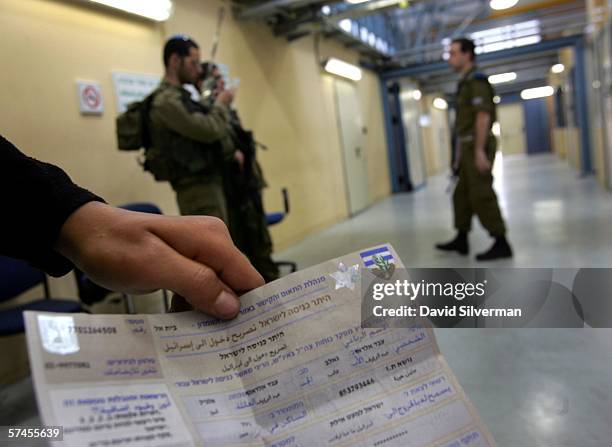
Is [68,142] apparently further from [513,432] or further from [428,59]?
[428,59]

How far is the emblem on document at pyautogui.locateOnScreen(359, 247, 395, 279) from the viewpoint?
39 centimetres

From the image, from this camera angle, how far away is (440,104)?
13.5 meters

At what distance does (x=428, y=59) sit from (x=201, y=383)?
27.4 feet

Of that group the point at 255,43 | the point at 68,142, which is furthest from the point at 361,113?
the point at 68,142

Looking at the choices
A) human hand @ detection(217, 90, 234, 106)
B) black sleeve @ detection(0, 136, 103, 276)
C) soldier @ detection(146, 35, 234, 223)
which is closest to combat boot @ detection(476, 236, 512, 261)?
soldier @ detection(146, 35, 234, 223)

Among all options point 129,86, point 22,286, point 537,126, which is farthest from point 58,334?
point 537,126

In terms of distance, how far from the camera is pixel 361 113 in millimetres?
6531

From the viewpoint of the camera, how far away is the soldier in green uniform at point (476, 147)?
2.78 meters

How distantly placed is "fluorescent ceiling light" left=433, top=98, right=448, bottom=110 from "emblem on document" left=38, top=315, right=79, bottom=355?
13.3 meters

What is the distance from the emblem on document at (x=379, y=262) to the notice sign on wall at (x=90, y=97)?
7.45 ft

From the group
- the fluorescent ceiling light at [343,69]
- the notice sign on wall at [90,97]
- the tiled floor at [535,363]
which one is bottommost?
the tiled floor at [535,363]

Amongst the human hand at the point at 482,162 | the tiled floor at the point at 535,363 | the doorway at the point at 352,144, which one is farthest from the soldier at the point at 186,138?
the doorway at the point at 352,144

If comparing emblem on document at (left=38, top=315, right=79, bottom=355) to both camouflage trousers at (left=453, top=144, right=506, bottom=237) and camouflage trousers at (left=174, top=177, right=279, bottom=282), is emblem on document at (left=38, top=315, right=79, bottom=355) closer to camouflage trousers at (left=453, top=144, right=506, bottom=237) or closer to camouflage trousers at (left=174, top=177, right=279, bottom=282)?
camouflage trousers at (left=174, top=177, right=279, bottom=282)

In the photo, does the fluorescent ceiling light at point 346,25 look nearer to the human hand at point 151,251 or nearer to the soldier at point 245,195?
the soldier at point 245,195
